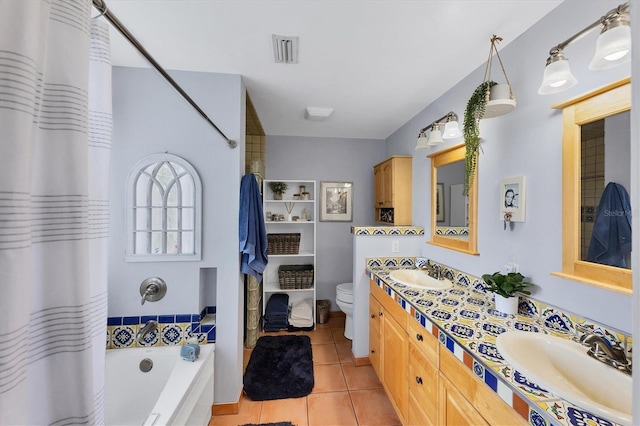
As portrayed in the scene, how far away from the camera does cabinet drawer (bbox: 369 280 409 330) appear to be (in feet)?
5.43

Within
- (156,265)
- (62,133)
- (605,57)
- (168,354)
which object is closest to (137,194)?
(156,265)

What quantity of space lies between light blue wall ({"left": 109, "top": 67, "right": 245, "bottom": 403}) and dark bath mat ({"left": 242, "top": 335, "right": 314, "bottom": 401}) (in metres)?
0.26

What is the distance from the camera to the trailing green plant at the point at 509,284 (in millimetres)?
1350

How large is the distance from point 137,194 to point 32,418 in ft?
5.43

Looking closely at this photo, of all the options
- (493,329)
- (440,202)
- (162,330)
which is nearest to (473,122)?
(440,202)

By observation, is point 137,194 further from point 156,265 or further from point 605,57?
point 605,57

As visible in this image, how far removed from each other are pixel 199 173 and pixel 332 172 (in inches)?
77.7

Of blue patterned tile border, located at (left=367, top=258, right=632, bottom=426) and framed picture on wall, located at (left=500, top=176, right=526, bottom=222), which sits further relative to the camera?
framed picture on wall, located at (left=500, top=176, right=526, bottom=222)

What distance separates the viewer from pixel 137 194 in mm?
1804

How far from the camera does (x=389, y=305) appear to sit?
6.19 feet

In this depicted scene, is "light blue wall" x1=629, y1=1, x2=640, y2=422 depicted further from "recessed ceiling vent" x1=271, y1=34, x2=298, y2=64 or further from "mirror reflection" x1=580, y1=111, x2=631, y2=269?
"recessed ceiling vent" x1=271, y1=34, x2=298, y2=64

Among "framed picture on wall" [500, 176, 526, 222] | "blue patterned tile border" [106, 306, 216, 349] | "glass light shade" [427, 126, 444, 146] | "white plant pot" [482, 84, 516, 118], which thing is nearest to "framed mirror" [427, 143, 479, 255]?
"glass light shade" [427, 126, 444, 146]

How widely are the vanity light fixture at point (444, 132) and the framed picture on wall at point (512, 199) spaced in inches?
18.4

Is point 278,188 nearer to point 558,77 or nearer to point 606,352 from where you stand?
point 558,77
